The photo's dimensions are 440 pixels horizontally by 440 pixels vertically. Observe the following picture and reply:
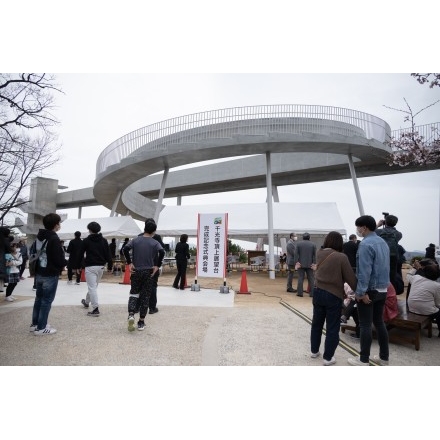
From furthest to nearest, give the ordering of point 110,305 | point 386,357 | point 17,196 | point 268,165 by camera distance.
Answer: point 268,165 < point 17,196 < point 110,305 < point 386,357

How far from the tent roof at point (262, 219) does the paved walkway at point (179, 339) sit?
6.15 meters

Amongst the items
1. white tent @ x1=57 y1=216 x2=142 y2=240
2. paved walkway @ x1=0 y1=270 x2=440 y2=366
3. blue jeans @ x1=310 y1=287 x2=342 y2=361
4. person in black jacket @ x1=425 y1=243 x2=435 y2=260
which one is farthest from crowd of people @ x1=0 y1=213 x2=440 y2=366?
white tent @ x1=57 y1=216 x2=142 y2=240

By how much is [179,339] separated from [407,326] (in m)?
3.06

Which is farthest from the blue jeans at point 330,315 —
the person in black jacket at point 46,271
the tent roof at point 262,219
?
the tent roof at point 262,219

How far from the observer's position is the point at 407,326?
3.60 metres

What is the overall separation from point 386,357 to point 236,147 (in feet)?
30.6

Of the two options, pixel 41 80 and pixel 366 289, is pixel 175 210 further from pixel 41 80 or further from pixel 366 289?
pixel 366 289

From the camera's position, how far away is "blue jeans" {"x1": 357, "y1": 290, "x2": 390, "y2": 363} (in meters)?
2.93

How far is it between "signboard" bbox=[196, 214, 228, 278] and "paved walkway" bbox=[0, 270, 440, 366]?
187 cm

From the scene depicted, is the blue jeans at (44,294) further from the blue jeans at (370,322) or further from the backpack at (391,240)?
the backpack at (391,240)

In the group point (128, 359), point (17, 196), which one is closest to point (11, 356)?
point (128, 359)

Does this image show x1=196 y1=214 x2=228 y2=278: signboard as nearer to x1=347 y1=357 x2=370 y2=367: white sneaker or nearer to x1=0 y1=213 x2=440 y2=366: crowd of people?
x1=0 y1=213 x2=440 y2=366: crowd of people

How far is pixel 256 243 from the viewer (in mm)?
16328

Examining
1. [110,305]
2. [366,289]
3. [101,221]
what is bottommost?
[110,305]
